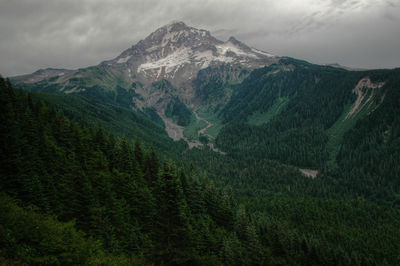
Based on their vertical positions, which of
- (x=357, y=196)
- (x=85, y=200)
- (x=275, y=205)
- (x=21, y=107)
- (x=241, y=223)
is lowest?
(x=357, y=196)

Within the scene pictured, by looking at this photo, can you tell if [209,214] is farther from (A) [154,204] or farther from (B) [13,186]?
(B) [13,186]

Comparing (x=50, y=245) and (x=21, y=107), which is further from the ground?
(x=21, y=107)

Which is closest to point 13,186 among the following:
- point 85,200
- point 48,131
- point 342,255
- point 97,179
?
point 85,200

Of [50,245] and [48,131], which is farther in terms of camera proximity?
[48,131]

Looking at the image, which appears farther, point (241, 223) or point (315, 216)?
point (315, 216)

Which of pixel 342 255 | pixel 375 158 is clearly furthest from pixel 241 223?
pixel 375 158

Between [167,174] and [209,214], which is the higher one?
[167,174]

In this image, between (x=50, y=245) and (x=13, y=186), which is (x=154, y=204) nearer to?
(x=13, y=186)

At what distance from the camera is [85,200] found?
38.4 metres

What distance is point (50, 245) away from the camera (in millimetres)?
20062

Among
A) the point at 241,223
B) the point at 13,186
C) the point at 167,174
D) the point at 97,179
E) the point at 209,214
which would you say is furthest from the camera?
the point at 209,214

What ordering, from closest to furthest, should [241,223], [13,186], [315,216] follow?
1. [13,186]
2. [241,223]
3. [315,216]

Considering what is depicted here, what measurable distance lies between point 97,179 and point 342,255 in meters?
82.8

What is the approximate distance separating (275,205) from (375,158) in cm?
13125
